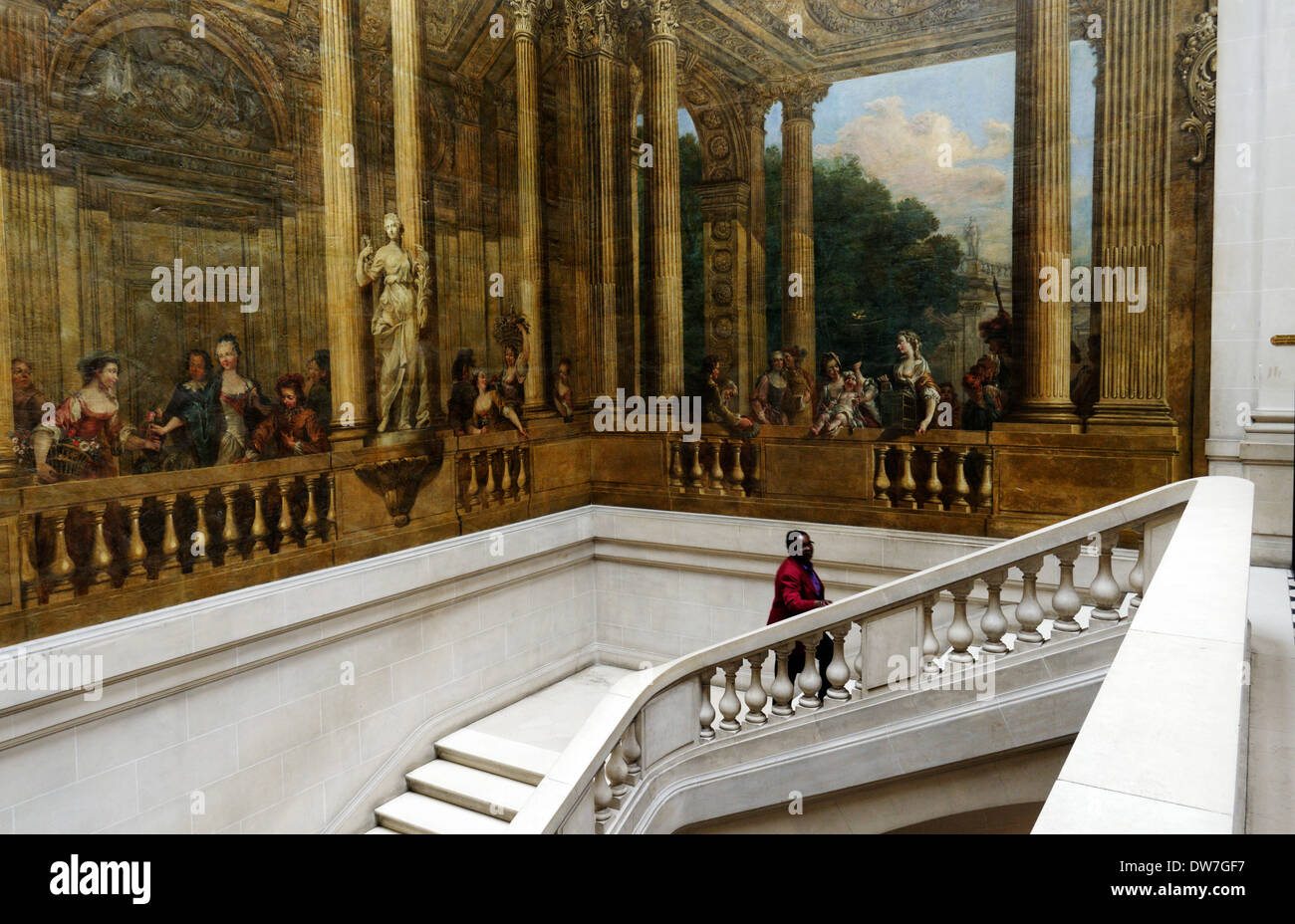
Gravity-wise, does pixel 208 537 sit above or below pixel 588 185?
below

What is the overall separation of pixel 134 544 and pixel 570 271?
6390mm

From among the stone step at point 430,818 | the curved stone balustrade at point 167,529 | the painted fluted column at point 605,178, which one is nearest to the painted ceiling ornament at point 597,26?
the painted fluted column at point 605,178

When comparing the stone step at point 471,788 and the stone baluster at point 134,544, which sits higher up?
the stone baluster at point 134,544

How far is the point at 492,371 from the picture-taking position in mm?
10508

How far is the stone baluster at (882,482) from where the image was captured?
10020mm

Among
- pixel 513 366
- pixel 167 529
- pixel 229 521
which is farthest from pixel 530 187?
pixel 167 529

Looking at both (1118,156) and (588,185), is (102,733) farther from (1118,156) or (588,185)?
(1118,156)

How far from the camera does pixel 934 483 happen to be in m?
9.73

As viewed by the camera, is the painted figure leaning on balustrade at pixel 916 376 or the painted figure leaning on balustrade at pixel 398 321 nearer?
the painted figure leaning on balustrade at pixel 398 321

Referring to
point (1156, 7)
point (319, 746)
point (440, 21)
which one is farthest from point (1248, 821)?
point (440, 21)

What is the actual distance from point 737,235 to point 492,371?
3.40 metres

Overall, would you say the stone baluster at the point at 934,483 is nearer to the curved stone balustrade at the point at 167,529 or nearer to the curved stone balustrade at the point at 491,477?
the curved stone balustrade at the point at 491,477

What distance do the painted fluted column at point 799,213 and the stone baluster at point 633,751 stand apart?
589 centimetres

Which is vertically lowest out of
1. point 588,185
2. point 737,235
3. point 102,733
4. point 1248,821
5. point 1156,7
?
point 102,733
